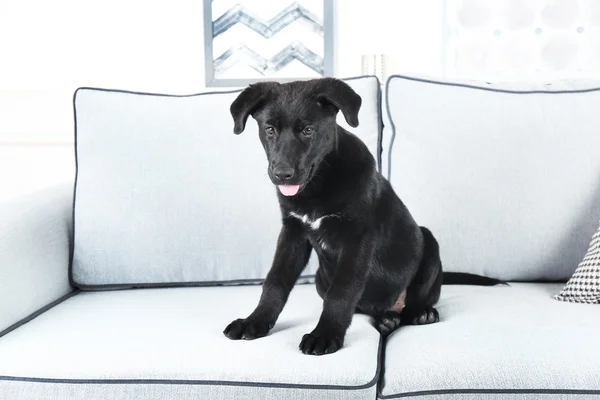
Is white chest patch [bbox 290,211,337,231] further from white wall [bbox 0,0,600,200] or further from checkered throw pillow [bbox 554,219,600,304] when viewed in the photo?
white wall [bbox 0,0,600,200]

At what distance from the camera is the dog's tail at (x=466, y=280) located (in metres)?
1.92

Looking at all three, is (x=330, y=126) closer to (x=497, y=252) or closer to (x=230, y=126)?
(x=230, y=126)

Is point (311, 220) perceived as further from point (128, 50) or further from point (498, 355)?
point (128, 50)

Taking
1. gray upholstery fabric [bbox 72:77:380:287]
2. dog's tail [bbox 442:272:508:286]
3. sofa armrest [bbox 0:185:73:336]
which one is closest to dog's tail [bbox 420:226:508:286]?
dog's tail [bbox 442:272:508:286]

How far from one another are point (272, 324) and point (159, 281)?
0.57m

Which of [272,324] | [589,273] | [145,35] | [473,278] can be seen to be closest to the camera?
[272,324]

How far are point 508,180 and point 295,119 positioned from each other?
32.2 inches

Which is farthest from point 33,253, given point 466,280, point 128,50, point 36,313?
point 128,50

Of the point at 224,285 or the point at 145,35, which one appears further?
the point at 145,35

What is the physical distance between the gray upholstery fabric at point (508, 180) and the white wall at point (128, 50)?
1.48 metres

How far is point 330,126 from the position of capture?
153 cm

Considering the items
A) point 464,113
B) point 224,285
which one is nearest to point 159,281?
point 224,285

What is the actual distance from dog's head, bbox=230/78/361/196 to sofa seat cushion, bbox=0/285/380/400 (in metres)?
0.35

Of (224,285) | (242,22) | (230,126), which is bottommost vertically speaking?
(224,285)
